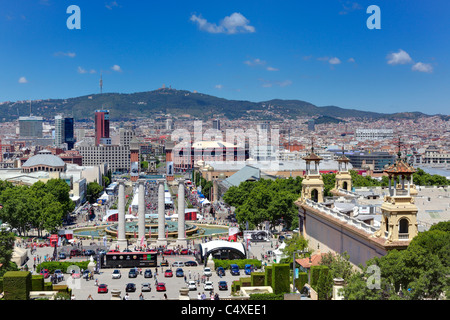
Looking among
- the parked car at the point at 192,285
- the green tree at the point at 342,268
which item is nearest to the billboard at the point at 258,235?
the parked car at the point at 192,285

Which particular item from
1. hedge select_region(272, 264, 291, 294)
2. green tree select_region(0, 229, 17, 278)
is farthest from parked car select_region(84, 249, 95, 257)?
hedge select_region(272, 264, 291, 294)

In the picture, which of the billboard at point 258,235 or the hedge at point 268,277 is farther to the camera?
the billboard at point 258,235

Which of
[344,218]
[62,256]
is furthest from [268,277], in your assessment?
[62,256]

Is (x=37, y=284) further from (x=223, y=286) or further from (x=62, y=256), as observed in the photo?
(x=62, y=256)

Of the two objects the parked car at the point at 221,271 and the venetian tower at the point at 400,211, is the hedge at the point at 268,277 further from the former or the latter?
the parked car at the point at 221,271

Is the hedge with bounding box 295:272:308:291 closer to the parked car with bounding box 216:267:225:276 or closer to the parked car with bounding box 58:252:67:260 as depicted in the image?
the parked car with bounding box 216:267:225:276

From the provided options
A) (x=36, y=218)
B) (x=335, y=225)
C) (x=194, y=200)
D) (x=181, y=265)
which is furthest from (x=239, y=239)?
Answer: (x=194, y=200)
